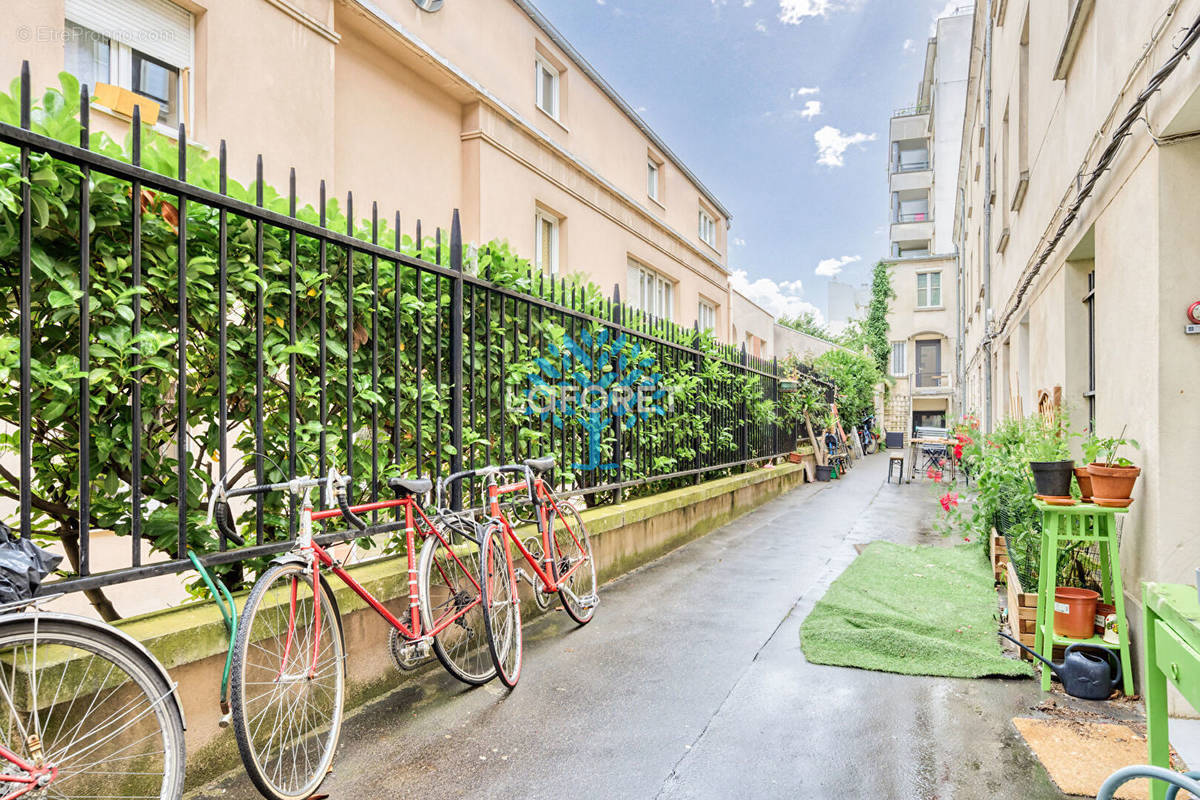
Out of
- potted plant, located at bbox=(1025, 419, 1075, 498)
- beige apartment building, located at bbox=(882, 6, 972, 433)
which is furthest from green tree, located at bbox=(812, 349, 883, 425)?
potted plant, located at bbox=(1025, 419, 1075, 498)

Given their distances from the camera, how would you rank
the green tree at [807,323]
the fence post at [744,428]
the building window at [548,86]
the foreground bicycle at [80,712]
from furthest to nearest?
1. the green tree at [807,323]
2. the building window at [548,86]
3. the fence post at [744,428]
4. the foreground bicycle at [80,712]

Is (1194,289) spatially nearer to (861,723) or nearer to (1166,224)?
(1166,224)

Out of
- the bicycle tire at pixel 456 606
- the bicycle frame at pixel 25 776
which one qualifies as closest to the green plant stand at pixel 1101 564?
the bicycle tire at pixel 456 606

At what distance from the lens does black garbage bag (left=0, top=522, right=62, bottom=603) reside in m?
1.83

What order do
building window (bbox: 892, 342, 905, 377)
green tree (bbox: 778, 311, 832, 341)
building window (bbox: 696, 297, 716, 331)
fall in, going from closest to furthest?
building window (bbox: 696, 297, 716, 331) → building window (bbox: 892, 342, 905, 377) → green tree (bbox: 778, 311, 832, 341)

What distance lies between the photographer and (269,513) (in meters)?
3.19

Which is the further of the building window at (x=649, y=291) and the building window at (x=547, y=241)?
the building window at (x=649, y=291)

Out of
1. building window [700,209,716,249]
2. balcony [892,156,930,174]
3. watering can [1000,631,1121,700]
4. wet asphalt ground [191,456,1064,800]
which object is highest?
balcony [892,156,930,174]

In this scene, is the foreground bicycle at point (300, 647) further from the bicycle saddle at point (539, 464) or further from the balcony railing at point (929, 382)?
the balcony railing at point (929, 382)

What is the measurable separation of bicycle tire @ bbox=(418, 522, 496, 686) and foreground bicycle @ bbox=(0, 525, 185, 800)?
1186mm

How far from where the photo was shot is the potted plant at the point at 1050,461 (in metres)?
3.53

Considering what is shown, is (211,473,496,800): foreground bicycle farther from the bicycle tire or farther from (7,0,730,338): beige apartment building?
(7,0,730,338): beige apartment building

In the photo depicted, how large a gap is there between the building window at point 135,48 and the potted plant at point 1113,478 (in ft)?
23.3

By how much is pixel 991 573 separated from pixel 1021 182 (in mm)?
3946
